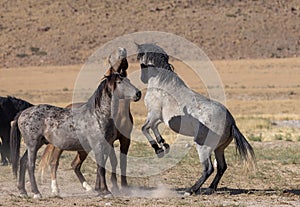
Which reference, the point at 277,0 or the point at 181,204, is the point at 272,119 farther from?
the point at 277,0

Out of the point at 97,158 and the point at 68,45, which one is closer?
the point at 97,158

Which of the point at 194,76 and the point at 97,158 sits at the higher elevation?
the point at 97,158

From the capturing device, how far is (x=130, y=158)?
675 inches

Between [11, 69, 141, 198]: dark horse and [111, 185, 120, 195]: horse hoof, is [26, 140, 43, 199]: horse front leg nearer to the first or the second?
[11, 69, 141, 198]: dark horse

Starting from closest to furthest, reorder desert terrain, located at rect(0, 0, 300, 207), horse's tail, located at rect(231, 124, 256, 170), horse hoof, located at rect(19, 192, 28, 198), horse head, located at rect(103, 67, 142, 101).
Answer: horse head, located at rect(103, 67, 142, 101) < horse hoof, located at rect(19, 192, 28, 198) < horse's tail, located at rect(231, 124, 256, 170) < desert terrain, located at rect(0, 0, 300, 207)

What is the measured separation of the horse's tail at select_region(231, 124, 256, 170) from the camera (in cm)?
1171

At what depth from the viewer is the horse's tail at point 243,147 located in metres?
11.7

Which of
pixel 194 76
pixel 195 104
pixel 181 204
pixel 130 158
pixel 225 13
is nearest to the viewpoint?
pixel 181 204

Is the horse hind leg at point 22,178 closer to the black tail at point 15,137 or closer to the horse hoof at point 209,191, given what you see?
the black tail at point 15,137

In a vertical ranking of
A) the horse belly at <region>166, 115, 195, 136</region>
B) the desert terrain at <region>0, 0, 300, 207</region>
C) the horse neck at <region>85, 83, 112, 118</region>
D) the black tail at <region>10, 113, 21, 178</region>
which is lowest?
the desert terrain at <region>0, 0, 300, 207</region>

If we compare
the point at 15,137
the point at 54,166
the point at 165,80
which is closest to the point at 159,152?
the point at 165,80

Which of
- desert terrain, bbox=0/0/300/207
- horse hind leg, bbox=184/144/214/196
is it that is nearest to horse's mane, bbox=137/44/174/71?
horse hind leg, bbox=184/144/214/196

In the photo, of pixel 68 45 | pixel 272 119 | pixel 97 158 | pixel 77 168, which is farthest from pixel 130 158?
pixel 68 45

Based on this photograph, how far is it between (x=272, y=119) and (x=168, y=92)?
19881mm
